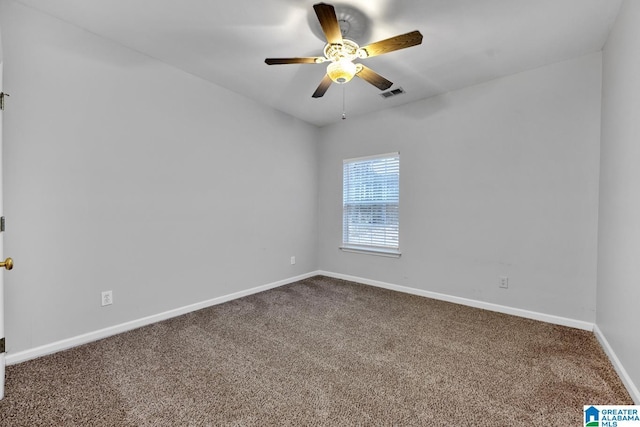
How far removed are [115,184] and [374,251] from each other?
3.12 meters

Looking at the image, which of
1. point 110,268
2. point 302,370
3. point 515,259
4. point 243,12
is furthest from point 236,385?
point 515,259

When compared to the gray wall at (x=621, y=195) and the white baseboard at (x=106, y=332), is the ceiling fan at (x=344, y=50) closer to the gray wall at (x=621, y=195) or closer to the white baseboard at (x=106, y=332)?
the gray wall at (x=621, y=195)

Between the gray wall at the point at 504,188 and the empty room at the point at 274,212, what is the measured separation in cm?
2

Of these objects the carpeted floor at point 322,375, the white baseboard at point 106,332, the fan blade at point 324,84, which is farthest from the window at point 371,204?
the white baseboard at point 106,332

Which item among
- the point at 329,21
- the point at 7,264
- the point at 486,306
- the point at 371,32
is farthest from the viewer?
the point at 486,306

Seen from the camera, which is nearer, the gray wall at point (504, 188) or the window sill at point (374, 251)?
the gray wall at point (504, 188)

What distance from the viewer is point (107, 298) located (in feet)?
7.98

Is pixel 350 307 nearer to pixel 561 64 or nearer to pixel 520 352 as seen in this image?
pixel 520 352

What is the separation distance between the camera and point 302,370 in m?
1.94

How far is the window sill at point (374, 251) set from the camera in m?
3.84

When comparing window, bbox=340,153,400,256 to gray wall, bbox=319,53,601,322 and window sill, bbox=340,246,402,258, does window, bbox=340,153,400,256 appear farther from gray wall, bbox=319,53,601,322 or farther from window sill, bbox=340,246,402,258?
gray wall, bbox=319,53,601,322

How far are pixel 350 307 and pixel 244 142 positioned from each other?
2.38m

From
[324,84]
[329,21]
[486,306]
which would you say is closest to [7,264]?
[329,21]

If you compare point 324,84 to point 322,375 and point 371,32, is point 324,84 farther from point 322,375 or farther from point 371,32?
point 322,375
